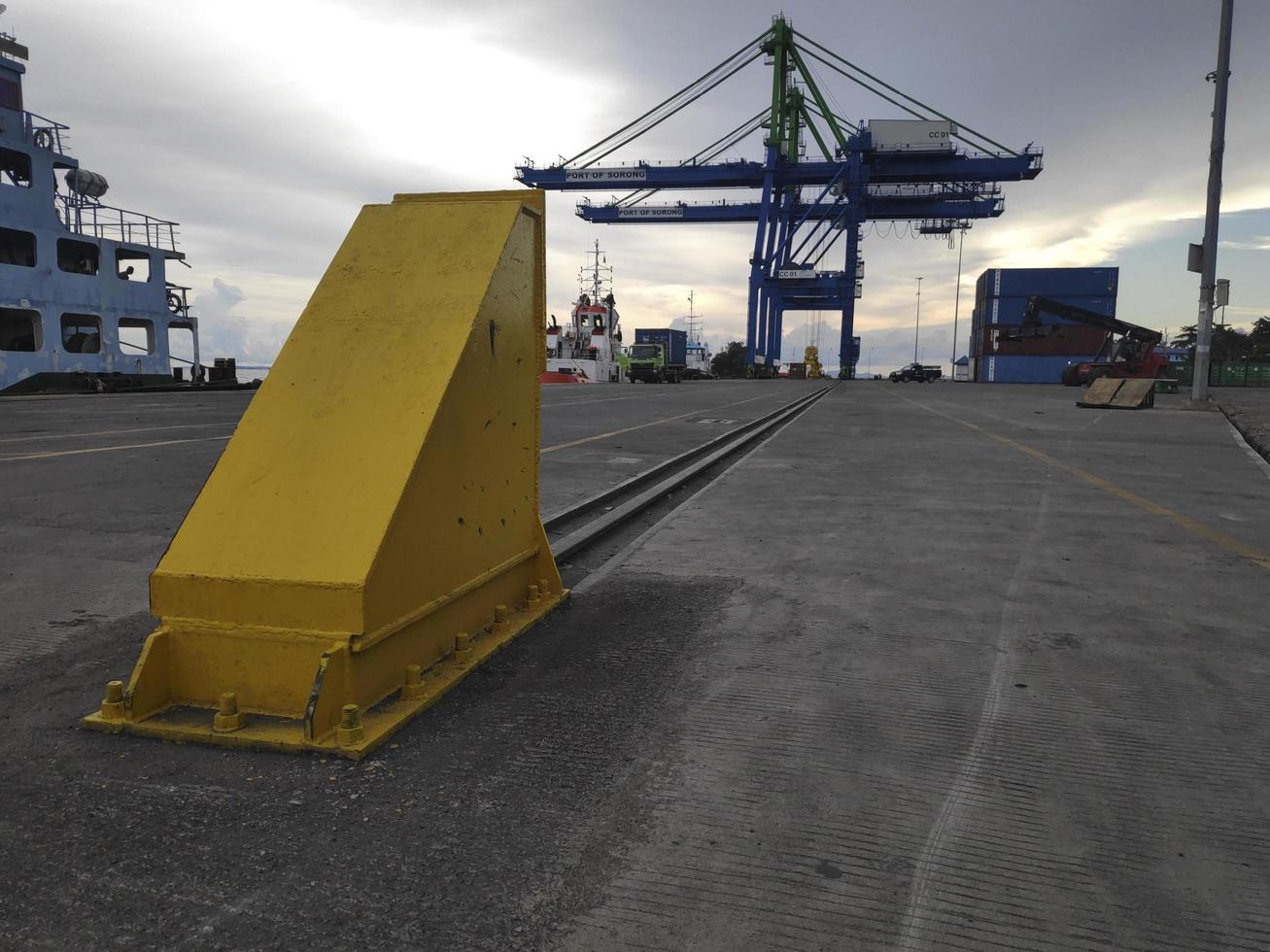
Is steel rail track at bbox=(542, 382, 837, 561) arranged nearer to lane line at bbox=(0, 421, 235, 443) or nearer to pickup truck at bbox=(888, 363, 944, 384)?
lane line at bbox=(0, 421, 235, 443)

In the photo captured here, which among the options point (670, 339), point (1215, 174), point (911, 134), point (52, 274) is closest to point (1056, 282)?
point (911, 134)

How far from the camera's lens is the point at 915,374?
63.6 metres

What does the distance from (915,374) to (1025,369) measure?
34.2ft

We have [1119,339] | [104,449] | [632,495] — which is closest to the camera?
[632,495]

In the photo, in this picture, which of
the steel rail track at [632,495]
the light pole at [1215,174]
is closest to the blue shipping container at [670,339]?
the light pole at [1215,174]

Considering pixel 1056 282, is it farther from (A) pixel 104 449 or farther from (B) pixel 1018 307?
(A) pixel 104 449

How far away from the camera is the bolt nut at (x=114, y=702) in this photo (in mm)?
2314

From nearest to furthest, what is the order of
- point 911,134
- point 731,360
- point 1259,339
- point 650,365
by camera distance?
point 650,365 → point 911,134 → point 1259,339 → point 731,360

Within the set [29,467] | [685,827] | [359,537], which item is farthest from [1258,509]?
[29,467]

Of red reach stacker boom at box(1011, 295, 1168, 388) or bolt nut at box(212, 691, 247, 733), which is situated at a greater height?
red reach stacker boom at box(1011, 295, 1168, 388)

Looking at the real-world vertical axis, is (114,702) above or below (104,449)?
below

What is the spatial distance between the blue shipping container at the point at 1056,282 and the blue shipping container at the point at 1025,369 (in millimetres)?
5268

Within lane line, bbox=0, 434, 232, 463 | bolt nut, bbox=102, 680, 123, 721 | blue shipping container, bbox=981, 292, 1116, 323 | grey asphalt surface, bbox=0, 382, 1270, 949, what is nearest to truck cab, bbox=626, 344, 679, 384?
blue shipping container, bbox=981, 292, 1116, 323

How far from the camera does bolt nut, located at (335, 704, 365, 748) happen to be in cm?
219
